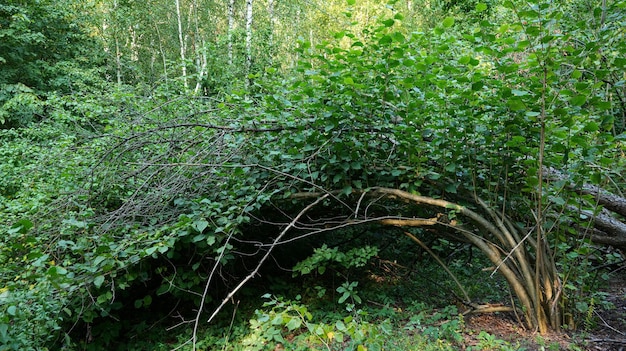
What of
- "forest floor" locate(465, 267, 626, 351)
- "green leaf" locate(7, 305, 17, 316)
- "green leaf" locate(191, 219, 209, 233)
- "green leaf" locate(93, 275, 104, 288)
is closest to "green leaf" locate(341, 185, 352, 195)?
"green leaf" locate(191, 219, 209, 233)

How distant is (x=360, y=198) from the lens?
2947mm

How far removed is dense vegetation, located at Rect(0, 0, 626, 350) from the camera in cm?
244

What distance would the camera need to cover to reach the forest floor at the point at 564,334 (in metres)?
2.53

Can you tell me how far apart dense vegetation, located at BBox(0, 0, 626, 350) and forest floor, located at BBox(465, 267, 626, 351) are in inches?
4.2

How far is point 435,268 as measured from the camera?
16.0 feet

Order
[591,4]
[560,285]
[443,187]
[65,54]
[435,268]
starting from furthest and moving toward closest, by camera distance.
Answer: [65,54], [591,4], [435,268], [443,187], [560,285]

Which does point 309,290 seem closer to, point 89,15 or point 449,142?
point 449,142

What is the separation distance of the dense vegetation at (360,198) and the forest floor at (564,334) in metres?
0.11

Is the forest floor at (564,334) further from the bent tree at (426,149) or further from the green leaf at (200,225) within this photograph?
the green leaf at (200,225)

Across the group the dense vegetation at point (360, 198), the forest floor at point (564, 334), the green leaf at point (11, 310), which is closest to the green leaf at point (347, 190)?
the dense vegetation at point (360, 198)

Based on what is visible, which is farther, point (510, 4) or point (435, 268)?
point (435, 268)

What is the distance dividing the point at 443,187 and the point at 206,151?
1.97 m

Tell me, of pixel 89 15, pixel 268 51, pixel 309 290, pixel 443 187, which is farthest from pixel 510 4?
pixel 89 15

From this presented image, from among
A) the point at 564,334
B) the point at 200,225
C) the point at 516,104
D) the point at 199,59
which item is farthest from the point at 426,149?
the point at 199,59
